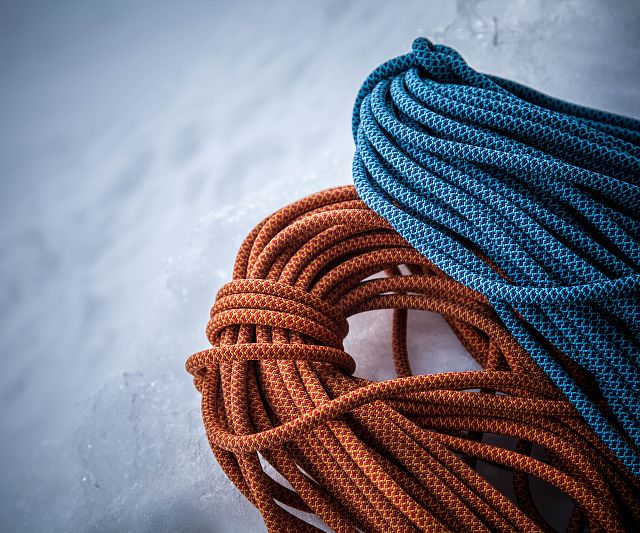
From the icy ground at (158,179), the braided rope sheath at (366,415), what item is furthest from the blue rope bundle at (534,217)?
the icy ground at (158,179)

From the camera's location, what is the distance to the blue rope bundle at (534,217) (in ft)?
2.32

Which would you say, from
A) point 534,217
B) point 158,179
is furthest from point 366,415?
point 158,179

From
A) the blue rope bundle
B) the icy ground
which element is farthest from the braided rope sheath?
the icy ground

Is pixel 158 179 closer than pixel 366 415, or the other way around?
pixel 366 415

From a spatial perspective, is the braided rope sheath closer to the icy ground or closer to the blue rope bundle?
the blue rope bundle

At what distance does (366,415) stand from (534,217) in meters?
0.31

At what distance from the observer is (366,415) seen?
716 millimetres

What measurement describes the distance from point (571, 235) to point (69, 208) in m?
1.01

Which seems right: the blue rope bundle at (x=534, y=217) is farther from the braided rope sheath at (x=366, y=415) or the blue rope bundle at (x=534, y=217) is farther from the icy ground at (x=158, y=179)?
the icy ground at (x=158, y=179)

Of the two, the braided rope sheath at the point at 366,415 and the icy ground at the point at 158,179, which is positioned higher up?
the icy ground at the point at 158,179

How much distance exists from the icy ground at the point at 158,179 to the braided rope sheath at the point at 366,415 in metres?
0.14

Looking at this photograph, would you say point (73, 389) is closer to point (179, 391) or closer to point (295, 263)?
point (179, 391)

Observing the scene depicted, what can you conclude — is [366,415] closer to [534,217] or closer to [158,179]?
[534,217]

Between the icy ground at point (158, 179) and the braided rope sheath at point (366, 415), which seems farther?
Result: the icy ground at point (158, 179)
